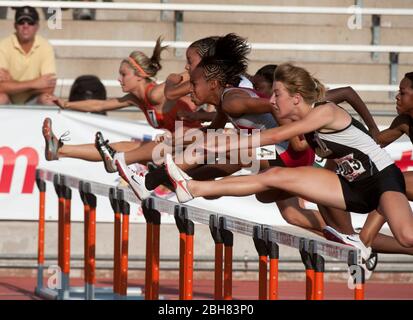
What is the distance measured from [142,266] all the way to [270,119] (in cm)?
434

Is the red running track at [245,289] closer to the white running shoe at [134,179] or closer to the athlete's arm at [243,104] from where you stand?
the white running shoe at [134,179]

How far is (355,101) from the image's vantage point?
10148mm

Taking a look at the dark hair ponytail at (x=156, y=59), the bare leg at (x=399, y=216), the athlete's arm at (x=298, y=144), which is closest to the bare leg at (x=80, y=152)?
the dark hair ponytail at (x=156, y=59)

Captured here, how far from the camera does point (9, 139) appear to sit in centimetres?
1344

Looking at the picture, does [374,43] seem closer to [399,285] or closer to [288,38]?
[288,38]

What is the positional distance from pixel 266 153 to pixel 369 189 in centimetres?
129

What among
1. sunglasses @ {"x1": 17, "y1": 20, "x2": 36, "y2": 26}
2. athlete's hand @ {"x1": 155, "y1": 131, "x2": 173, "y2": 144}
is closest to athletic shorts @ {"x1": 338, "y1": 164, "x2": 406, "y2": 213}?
athlete's hand @ {"x1": 155, "y1": 131, "x2": 173, "y2": 144}

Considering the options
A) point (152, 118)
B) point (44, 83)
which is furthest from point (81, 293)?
point (44, 83)

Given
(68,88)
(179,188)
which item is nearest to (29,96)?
(68,88)

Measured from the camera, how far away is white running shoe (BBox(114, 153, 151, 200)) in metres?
9.64

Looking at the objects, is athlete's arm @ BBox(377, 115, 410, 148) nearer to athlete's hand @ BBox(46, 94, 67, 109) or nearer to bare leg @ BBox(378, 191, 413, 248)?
bare leg @ BBox(378, 191, 413, 248)

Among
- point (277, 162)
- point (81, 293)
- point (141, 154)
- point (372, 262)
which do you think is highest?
point (277, 162)

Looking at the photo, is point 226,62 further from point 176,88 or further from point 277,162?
point 176,88

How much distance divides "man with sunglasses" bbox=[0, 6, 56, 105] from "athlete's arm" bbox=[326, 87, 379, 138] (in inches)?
193
